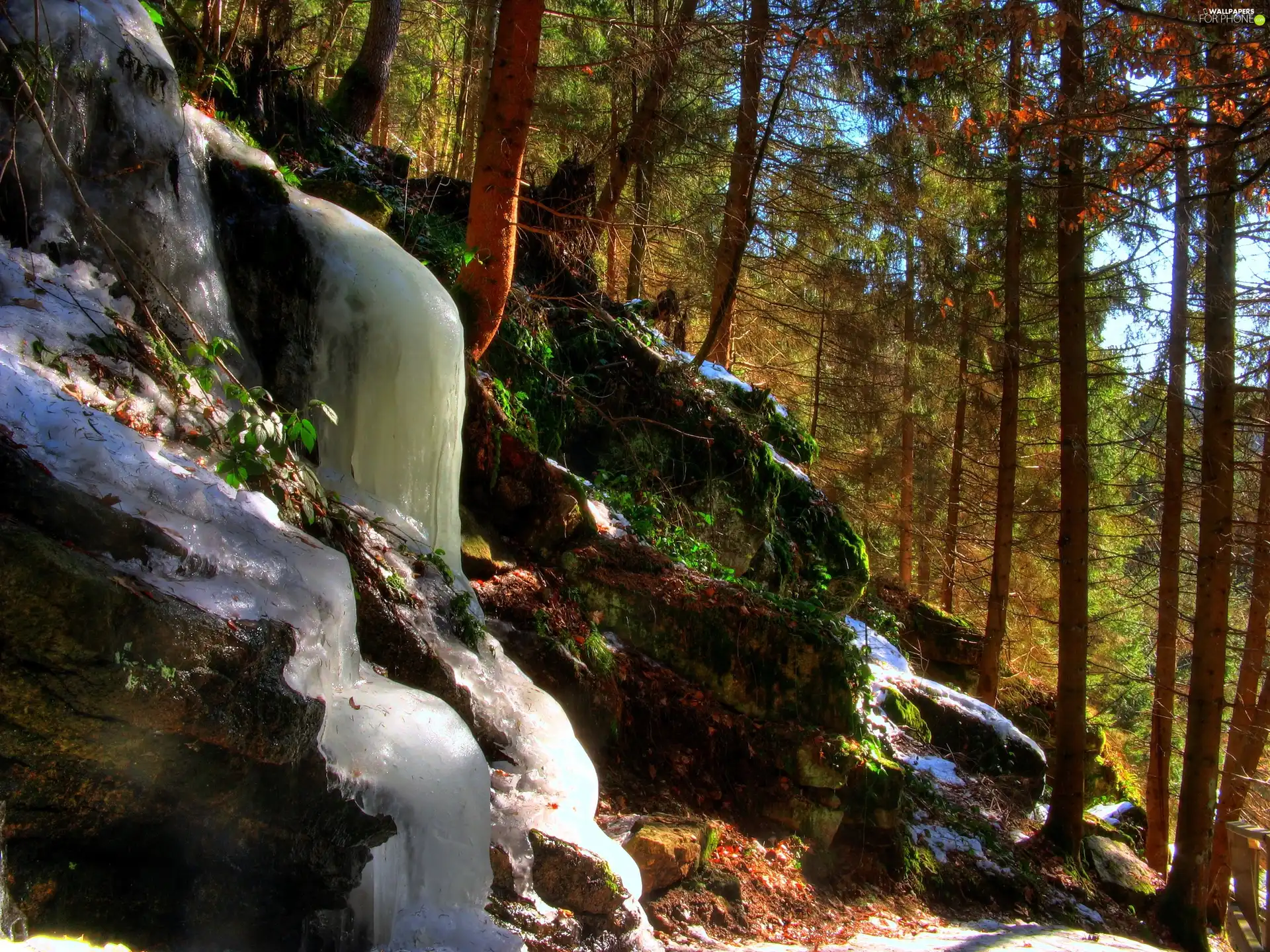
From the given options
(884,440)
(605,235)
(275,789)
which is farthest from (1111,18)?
(884,440)

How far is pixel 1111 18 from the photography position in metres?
7.12

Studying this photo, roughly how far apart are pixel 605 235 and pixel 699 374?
2.24 m

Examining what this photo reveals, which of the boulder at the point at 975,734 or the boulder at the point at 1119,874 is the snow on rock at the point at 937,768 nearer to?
the boulder at the point at 975,734

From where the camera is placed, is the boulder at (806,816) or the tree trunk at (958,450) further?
the tree trunk at (958,450)

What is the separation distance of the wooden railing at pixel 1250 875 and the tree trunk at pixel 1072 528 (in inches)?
120

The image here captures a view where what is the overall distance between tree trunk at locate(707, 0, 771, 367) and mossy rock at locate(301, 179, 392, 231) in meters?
3.40

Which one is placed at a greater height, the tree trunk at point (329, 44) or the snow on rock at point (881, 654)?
the tree trunk at point (329, 44)

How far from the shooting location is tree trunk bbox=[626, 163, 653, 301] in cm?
879

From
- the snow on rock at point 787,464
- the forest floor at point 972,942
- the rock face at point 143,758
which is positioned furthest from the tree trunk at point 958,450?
the rock face at point 143,758

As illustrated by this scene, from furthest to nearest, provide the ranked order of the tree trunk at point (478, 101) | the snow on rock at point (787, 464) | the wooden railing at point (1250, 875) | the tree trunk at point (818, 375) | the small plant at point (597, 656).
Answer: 1. the tree trunk at point (818, 375)
2. the tree trunk at point (478, 101)
3. the snow on rock at point (787, 464)
4. the small plant at point (597, 656)
5. the wooden railing at point (1250, 875)

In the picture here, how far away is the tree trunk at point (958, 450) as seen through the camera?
43.9 ft

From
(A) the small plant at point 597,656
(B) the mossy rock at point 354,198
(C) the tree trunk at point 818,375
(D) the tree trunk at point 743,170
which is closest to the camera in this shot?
(A) the small plant at point 597,656

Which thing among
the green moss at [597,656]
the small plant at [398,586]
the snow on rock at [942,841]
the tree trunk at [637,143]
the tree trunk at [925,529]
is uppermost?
the tree trunk at [637,143]

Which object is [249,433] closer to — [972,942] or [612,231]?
[972,942]
